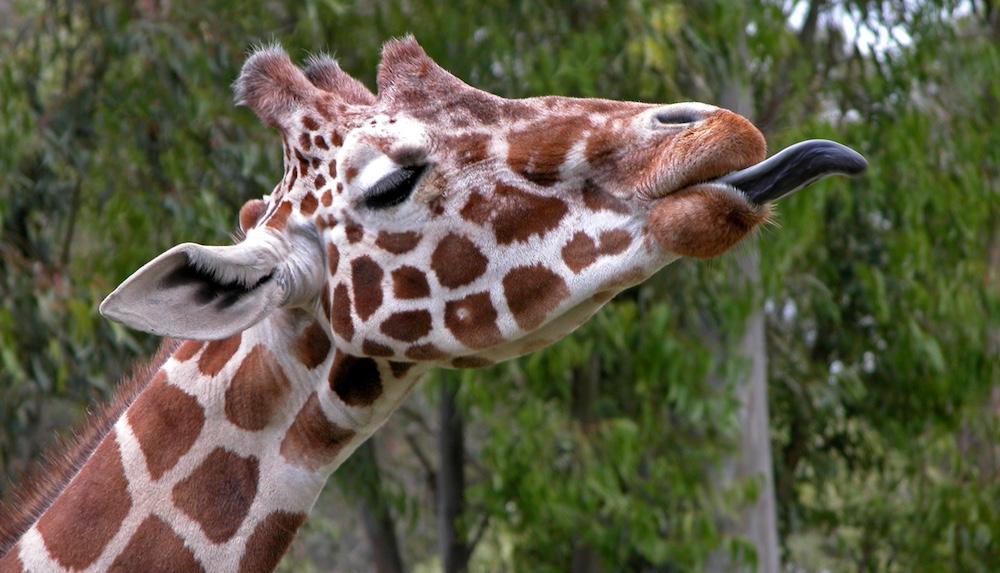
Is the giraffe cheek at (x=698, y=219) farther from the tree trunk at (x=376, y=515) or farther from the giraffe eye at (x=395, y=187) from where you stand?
the tree trunk at (x=376, y=515)

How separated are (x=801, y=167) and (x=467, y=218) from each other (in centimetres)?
71

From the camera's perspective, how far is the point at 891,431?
32.3ft

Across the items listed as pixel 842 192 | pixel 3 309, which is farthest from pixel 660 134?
pixel 842 192

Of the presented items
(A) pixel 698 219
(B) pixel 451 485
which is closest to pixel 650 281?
(B) pixel 451 485

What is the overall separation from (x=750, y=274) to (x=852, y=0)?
2.14 metres

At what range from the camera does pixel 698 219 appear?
285 centimetres

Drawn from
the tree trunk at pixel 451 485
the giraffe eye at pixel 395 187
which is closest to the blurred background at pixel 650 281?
the tree trunk at pixel 451 485

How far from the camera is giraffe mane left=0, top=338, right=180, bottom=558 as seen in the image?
3.40 meters

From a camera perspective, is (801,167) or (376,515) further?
(376,515)

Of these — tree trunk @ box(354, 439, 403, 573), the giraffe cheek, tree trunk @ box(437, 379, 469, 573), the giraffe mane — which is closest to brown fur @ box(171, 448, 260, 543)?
the giraffe mane

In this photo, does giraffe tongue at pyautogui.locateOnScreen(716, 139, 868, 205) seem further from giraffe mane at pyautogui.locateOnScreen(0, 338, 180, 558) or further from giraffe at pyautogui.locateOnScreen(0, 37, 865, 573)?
giraffe mane at pyautogui.locateOnScreen(0, 338, 180, 558)

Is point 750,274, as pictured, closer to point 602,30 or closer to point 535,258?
point 602,30

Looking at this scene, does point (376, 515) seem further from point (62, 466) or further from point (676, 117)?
point (676, 117)

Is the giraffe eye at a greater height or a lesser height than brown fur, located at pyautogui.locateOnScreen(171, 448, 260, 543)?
greater
